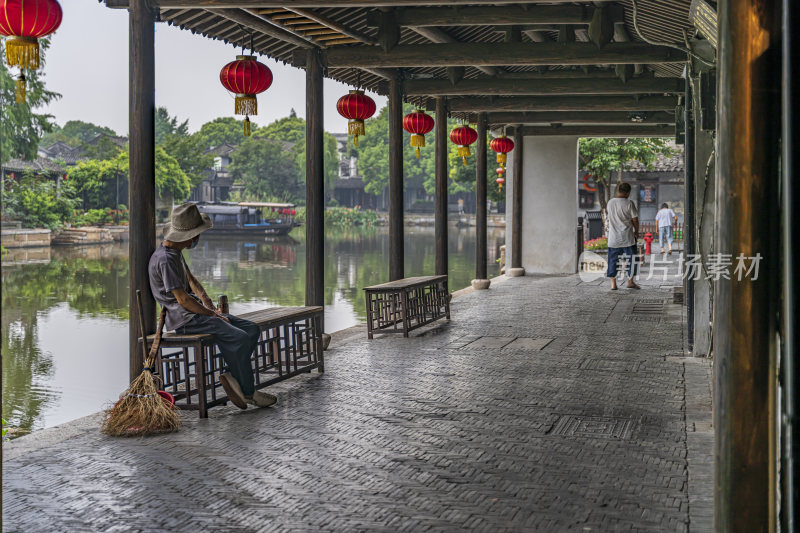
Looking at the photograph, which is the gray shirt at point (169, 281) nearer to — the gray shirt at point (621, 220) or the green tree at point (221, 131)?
the gray shirt at point (621, 220)

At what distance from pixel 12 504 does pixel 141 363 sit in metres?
1.90

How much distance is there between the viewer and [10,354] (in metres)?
12.6

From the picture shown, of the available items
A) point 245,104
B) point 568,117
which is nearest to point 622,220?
point 568,117

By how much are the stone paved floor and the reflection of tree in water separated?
4244mm

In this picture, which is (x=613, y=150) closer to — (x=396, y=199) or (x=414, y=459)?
(x=396, y=199)

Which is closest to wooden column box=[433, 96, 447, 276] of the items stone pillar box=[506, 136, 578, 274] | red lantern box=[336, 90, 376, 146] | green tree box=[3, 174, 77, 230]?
red lantern box=[336, 90, 376, 146]

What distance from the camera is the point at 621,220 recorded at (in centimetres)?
1148

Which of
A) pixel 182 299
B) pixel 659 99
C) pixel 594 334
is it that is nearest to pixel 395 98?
pixel 594 334

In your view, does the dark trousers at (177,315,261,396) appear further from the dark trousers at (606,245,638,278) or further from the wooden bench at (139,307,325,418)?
the dark trousers at (606,245,638,278)

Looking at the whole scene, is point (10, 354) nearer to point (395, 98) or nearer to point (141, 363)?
point (395, 98)

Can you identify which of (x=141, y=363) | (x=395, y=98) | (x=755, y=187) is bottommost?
(x=141, y=363)

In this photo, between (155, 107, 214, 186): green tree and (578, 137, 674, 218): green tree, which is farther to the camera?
(155, 107, 214, 186): green tree

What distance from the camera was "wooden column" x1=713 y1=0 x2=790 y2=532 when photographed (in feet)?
8.41

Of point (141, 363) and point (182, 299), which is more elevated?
point (182, 299)
